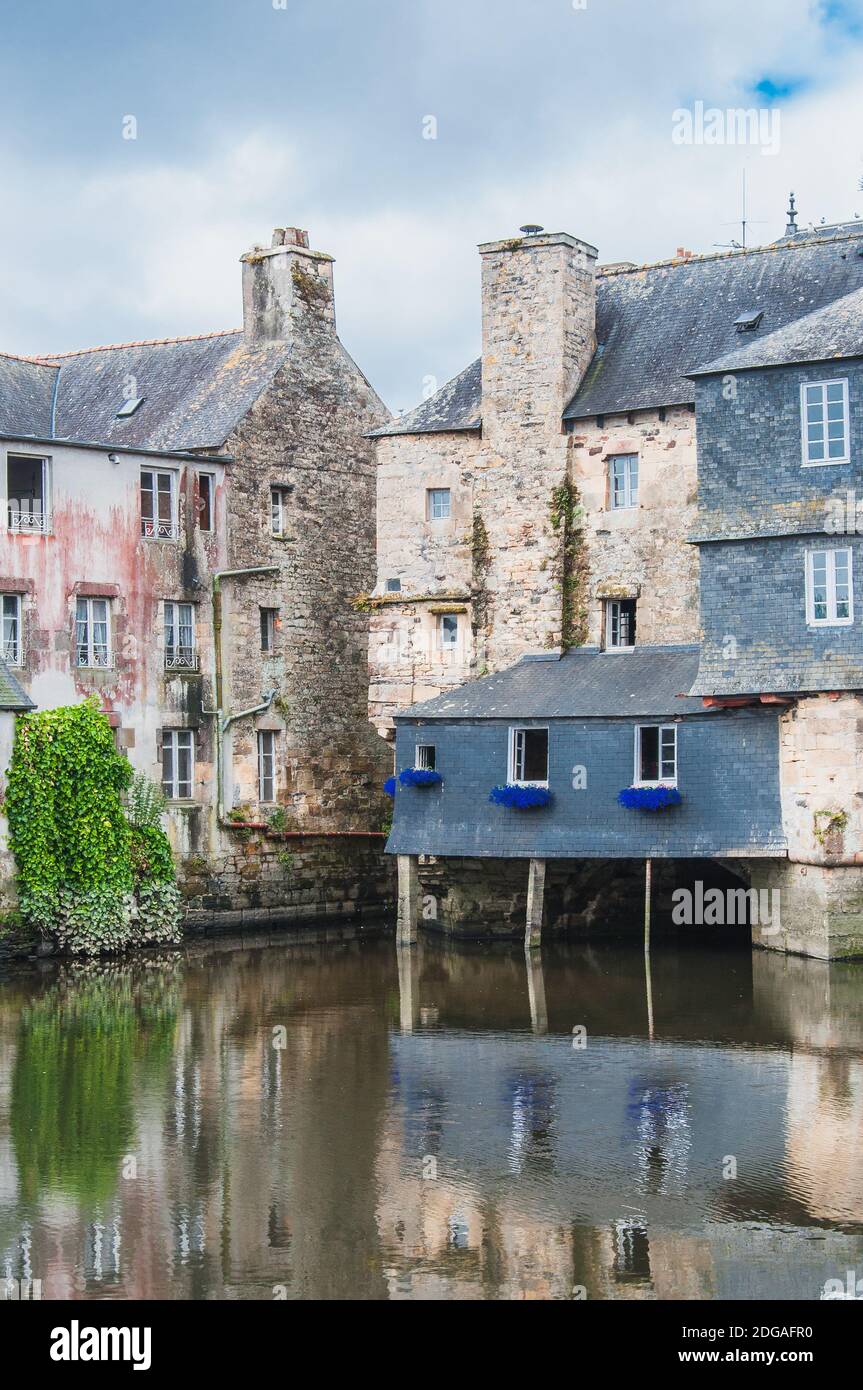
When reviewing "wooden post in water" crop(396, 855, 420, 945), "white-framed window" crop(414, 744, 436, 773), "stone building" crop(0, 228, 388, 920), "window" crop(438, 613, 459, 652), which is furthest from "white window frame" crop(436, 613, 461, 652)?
"wooden post in water" crop(396, 855, 420, 945)

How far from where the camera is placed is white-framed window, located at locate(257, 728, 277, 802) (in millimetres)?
38188

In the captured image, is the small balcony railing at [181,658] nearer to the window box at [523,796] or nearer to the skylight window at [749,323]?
the window box at [523,796]

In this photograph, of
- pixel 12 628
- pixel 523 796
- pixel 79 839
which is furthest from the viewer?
pixel 12 628

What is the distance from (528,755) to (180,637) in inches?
293

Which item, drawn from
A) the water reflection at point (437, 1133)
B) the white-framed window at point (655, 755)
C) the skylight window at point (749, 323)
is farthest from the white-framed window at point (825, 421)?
the water reflection at point (437, 1133)

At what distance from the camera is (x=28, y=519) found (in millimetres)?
33844

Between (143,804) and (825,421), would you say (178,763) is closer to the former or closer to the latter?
(143,804)

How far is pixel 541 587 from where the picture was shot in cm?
3588

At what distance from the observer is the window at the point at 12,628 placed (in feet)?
110

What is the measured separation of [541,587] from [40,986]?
12130mm

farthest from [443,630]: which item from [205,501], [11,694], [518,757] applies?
[11,694]

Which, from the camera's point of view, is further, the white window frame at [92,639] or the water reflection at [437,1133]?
the white window frame at [92,639]

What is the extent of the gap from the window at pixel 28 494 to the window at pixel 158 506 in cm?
219
